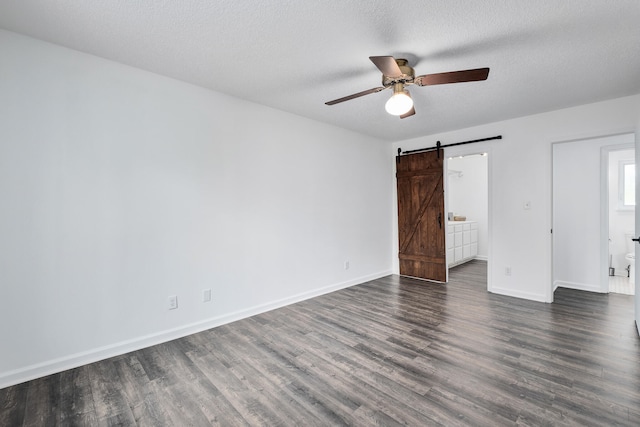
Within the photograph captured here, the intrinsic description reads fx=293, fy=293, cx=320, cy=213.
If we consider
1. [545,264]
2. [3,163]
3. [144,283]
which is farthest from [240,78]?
[545,264]

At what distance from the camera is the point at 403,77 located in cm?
234

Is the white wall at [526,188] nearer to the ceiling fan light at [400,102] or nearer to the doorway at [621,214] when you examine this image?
the doorway at [621,214]

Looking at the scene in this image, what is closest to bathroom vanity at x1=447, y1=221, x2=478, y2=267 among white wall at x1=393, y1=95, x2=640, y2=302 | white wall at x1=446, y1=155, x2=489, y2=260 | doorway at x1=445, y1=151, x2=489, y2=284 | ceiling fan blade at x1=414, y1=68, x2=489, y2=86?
doorway at x1=445, y1=151, x2=489, y2=284

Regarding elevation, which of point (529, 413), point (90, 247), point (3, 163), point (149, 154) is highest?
point (149, 154)

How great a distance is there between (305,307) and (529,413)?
241 cm

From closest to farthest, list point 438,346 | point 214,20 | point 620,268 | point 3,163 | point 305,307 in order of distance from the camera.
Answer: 1. point 214,20
2. point 3,163
3. point 438,346
4. point 305,307
5. point 620,268

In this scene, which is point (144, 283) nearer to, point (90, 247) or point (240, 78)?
point (90, 247)

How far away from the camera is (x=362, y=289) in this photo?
447 centimetres

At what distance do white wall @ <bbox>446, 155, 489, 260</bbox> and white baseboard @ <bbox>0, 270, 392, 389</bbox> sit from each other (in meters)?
5.05

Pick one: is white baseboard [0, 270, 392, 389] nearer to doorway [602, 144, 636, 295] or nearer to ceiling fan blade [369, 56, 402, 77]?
ceiling fan blade [369, 56, 402, 77]

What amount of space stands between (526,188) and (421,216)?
1564mm

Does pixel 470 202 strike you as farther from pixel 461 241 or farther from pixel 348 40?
pixel 348 40

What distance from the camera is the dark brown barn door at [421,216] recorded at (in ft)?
15.9

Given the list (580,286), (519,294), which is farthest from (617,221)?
(519,294)
